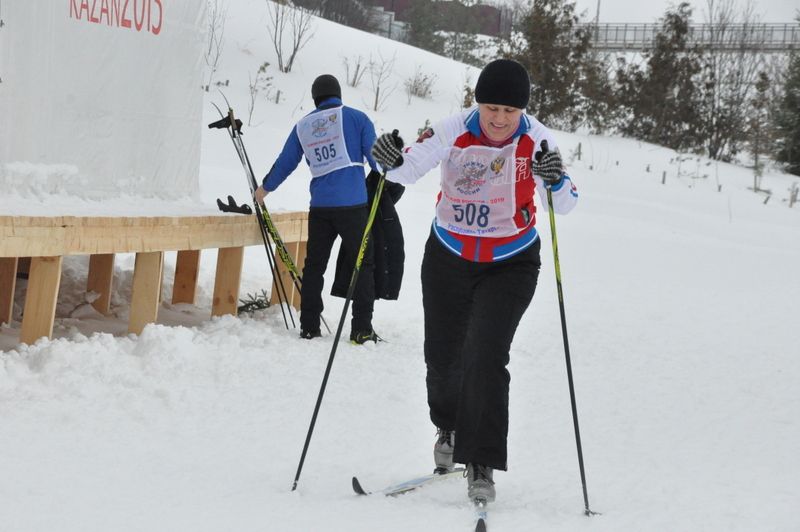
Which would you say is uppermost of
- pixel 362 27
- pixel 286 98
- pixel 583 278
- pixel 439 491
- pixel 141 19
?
pixel 362 27

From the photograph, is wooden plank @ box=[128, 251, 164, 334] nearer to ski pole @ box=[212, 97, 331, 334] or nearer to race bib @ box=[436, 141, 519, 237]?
ski pole @ box=[212, 97, 331, 334]

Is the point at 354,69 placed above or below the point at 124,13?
above

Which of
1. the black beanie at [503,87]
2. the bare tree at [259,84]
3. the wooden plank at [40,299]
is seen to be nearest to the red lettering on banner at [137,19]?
the wooden plank at [40,299]

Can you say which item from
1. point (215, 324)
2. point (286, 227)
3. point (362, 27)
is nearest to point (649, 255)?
point (286, 227)

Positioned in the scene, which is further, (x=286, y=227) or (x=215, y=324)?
(x=286, y=227)

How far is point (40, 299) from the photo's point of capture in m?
5.31

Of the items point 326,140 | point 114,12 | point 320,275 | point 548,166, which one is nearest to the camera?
point 548,166

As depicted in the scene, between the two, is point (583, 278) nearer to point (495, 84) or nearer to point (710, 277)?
point (710, 277)

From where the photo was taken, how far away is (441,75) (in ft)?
80.1

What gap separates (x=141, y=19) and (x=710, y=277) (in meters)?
7.24

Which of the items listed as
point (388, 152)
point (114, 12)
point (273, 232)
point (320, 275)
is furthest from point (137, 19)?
point (388, 152)

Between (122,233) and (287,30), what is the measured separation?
1759cm

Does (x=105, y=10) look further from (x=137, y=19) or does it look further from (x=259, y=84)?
(x=259, y=84)

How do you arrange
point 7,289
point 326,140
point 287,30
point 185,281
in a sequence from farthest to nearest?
point 287,30
point 185,281
point 326,140
point 7,289
